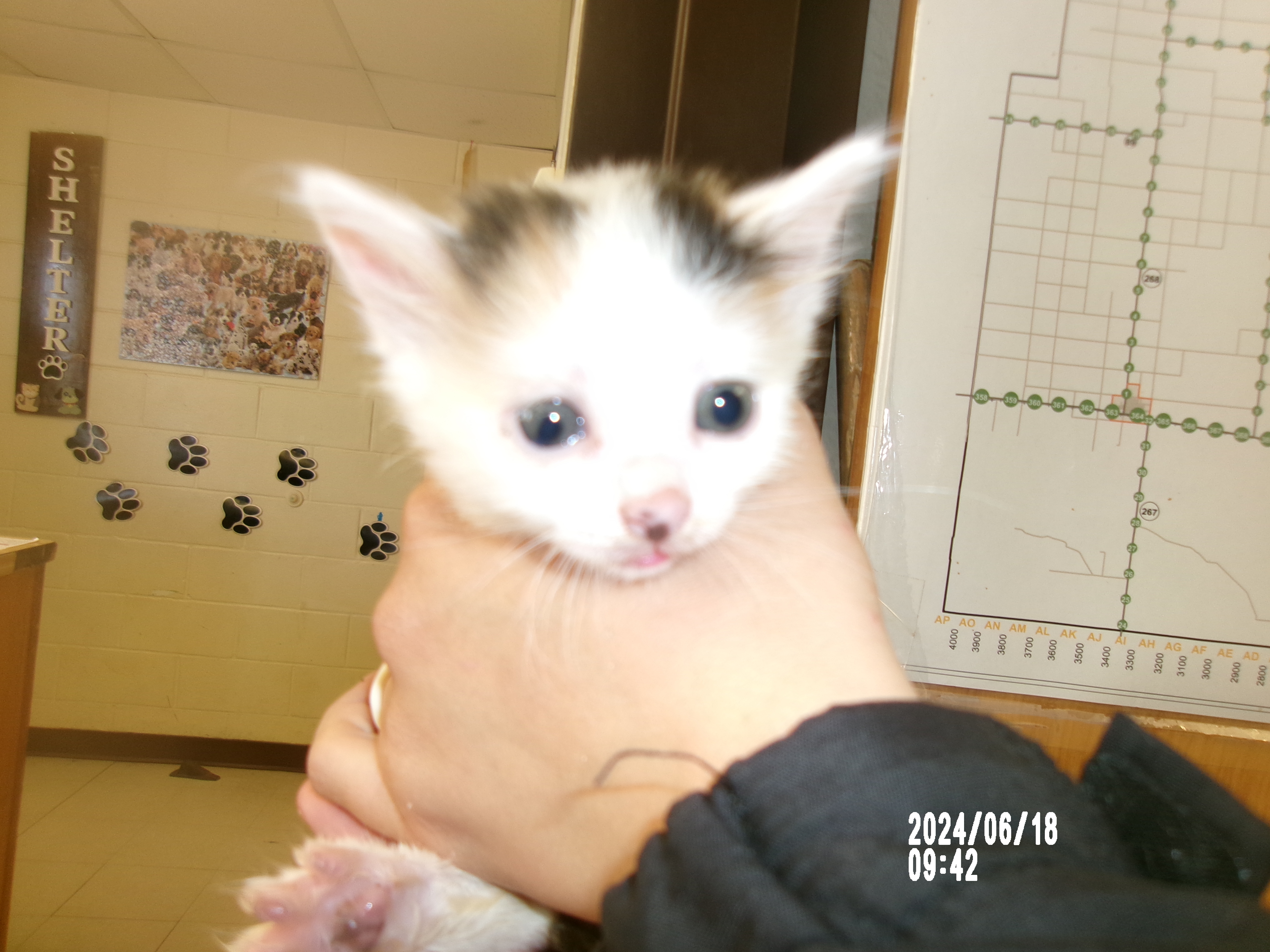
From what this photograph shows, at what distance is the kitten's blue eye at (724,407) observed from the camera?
0.68 metres

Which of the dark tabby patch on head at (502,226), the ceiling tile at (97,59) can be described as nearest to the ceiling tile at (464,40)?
the ceiling tile at (97,59)

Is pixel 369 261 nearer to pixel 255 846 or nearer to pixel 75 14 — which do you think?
pixel 255 846

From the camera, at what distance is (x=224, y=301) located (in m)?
3.06

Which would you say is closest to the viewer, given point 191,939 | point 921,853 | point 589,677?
point 921,853

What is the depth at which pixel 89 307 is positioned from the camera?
3.16 meters

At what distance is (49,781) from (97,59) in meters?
3.15

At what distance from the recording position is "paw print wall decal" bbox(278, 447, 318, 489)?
3285 millimetres

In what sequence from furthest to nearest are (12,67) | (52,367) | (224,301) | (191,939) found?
(52,367), (224,301), (12,67), (191,939)

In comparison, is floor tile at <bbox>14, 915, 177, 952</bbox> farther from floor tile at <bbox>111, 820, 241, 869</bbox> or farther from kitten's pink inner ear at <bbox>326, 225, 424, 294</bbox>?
kitten's pink inner ear at <bbox>326, 225, 424, 294</bbox>

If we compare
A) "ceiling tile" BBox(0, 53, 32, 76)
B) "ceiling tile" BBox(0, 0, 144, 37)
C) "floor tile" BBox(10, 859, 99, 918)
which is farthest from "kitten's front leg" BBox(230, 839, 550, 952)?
"ceiling tile" BBox(0, 53, 32, 76)

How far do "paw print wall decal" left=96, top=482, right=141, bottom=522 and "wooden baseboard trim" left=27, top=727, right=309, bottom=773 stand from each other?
109 centimetres

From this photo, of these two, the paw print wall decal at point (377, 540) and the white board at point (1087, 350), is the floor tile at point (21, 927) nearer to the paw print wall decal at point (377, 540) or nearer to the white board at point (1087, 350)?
the paw print wall decal at point (377, 540)

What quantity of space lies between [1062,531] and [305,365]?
312 centimetres

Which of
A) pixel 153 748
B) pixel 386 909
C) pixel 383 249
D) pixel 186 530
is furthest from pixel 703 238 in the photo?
pixel 153 748
